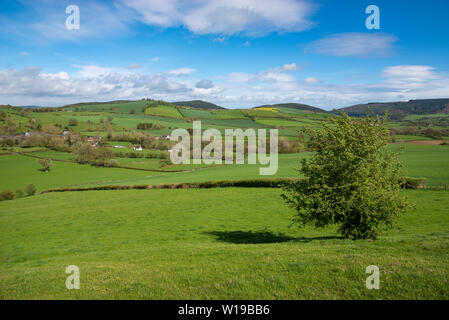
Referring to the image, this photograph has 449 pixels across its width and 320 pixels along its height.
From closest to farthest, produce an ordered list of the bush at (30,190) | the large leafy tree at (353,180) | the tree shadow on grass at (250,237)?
the large leafy tree at (353,180) < the tree shadow on grass at (250,237) < the bush at (30,190)

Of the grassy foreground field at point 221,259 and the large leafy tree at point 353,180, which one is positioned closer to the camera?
the grassy foreground field at point 221,259

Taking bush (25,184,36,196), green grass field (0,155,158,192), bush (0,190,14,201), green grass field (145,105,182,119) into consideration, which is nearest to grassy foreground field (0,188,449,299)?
bush (25,184,36,196)

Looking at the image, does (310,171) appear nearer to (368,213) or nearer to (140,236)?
(368,213)

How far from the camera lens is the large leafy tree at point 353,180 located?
51.8 ft

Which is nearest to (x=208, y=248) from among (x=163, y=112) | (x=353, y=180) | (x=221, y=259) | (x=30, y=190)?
(x=221, y=259)

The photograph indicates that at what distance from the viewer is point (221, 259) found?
12.7 metres

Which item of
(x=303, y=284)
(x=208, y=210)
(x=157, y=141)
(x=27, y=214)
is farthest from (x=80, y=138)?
(x=303, y=284)

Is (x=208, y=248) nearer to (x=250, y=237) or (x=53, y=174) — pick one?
(x=250, y=237)

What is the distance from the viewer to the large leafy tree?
51.8ft

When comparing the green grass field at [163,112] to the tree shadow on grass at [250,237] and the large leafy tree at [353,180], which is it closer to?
the tree shadow on grass at [250,237]

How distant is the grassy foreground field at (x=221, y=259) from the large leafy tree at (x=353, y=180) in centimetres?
162

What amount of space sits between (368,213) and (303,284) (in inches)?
361

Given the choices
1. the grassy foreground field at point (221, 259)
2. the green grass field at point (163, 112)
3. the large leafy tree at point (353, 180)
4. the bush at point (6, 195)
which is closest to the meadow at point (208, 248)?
the grassy foreground field at point (221, 259)

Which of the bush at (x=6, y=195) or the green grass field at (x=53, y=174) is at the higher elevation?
the green grass field at (x=53, y=174)
